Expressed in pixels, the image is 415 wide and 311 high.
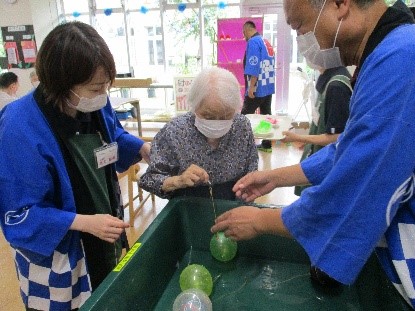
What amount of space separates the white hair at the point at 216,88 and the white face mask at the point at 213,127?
7 cm

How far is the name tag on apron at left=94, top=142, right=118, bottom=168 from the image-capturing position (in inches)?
48.6

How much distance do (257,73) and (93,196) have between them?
4435mm

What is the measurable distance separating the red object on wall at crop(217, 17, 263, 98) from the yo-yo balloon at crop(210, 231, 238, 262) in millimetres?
5137

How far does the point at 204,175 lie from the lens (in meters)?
1.31

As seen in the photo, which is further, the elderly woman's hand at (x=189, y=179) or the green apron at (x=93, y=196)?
the elderly woman's hand at (x=189, y=179)

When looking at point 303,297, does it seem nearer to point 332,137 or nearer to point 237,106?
point 237,106

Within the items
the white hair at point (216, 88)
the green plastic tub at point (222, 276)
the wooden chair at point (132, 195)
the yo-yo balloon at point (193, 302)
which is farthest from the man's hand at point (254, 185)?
Answer: the wooden chair at point (132, 195)

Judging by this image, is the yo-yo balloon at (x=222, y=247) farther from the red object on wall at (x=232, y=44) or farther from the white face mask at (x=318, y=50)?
the red object on wall at (x=232, y=44)

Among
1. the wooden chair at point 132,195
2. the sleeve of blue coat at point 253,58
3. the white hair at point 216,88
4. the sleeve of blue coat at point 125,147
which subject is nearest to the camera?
the white hair at point 216,88

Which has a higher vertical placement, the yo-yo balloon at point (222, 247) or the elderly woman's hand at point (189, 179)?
the elderly woman's hand at point (189, 179)

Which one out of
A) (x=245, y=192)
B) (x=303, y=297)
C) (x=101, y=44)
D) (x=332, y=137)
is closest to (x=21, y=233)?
(x=101, y=44)

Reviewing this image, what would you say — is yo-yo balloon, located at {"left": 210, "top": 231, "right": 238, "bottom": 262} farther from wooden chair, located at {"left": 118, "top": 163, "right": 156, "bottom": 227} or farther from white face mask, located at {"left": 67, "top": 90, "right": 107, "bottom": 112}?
wooden chair, located at {"left": 118, "top": 163, "right": 156, "bottom": 227}

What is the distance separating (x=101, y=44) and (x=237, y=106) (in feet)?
2.10

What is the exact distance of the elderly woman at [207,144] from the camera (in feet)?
4.61
